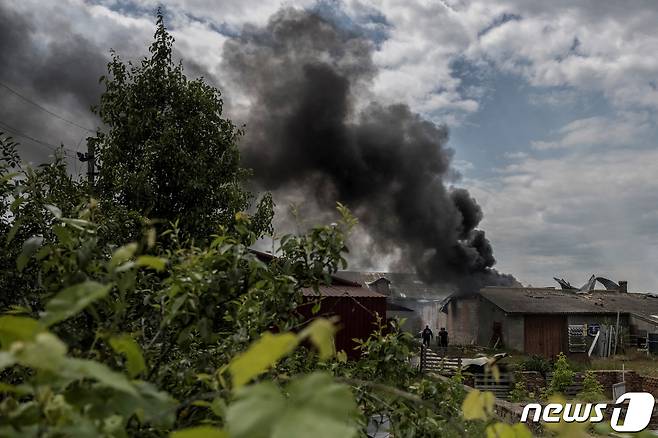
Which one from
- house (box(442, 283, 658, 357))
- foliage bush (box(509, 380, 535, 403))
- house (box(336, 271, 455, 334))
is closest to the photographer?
foliage bush (box(509, 380, 535, 403))

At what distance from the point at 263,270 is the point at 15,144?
5151 millimetres

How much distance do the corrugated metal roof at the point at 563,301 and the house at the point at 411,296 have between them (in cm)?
721

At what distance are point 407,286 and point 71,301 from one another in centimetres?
7370

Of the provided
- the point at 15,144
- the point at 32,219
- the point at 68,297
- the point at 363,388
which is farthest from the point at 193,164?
the point at 68,297

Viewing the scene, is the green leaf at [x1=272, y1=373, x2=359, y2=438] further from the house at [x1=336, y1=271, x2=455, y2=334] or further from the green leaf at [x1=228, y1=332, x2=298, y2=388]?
the house at [x1=336, y1=271, x2=455, y2=334]

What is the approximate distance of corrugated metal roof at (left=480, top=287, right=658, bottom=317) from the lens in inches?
1366

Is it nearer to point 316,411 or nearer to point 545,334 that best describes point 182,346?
point 316,411

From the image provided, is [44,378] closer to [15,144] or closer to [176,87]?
[15,144]

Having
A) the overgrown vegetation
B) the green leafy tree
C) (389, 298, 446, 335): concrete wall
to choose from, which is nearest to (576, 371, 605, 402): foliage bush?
the green leafy tree

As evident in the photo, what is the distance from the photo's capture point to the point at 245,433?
1.82ft

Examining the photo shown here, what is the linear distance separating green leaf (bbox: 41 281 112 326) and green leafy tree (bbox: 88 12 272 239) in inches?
561

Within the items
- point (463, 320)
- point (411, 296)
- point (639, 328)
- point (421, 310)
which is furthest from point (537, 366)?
point (411, 296)

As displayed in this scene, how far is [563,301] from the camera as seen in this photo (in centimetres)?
3662

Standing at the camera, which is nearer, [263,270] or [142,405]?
[142,405]
